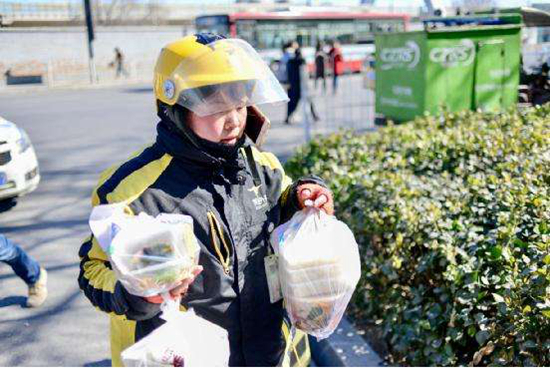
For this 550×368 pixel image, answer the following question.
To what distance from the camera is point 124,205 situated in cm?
168

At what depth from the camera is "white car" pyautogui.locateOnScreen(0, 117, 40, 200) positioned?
6.66 m

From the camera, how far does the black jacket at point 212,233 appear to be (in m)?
1.87

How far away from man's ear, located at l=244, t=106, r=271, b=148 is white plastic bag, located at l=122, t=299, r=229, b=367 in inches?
31.1

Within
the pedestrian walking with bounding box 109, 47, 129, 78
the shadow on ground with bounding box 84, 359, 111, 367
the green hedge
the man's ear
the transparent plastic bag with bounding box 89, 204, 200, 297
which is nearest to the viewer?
the transparent plastic bag with bounding box 89, 204, 200, 297

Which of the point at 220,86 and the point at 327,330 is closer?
the point at 220,86

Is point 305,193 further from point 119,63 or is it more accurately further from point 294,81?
point 119,63

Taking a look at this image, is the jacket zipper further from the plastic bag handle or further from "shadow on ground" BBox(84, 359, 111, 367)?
"shadow on ground" BBox(84, 359, 111, 367)

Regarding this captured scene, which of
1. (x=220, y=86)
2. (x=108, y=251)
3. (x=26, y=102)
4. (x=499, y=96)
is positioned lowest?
(x=26, y=102)

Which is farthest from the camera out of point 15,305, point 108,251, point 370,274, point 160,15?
point 160,15

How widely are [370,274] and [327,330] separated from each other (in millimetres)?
1468

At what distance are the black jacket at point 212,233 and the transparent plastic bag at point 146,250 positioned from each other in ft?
0.84

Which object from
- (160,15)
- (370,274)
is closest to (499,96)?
(370,274)

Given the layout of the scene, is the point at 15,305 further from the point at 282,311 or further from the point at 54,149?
the point at 54,149

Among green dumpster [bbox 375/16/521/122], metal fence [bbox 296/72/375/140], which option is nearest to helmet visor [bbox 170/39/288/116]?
green dumpster [bbox 375/16/521/122]
